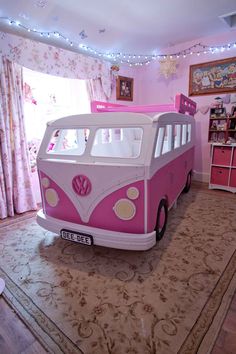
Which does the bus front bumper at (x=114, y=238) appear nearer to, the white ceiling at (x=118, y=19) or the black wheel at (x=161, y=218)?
the black wheel at (x=161, y=218)

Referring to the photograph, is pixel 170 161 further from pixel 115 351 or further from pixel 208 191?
pixel 208 191

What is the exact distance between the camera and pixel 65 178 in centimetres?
186

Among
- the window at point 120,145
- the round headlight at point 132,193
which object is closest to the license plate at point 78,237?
the round headlight at point 132,193

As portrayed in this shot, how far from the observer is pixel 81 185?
1.81 meters

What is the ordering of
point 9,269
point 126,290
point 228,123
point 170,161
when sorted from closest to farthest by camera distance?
1. point 126,290
2. point 9,269
3. point 170,161
4. point 228,123

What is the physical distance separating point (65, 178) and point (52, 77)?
2.28 m

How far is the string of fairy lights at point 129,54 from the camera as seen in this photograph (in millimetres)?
2945

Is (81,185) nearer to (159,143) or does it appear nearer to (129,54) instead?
(159,143)

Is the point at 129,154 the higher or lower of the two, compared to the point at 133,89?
lower

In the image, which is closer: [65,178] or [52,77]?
[65,178]

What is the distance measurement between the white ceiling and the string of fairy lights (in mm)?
34

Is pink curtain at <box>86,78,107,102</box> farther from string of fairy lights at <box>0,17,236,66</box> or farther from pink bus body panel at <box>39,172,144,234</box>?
pink bus body panel at <box>39,172,144,234</box>

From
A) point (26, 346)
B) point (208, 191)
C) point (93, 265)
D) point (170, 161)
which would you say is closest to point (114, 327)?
point (26, 346)

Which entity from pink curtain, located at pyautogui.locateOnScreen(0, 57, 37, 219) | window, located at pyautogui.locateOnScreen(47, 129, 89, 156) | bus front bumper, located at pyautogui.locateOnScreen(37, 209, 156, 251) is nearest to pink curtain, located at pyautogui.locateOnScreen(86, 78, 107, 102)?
pink curtain, located at pyautogui.locateOnScreen(0, 57, 37, 219)
